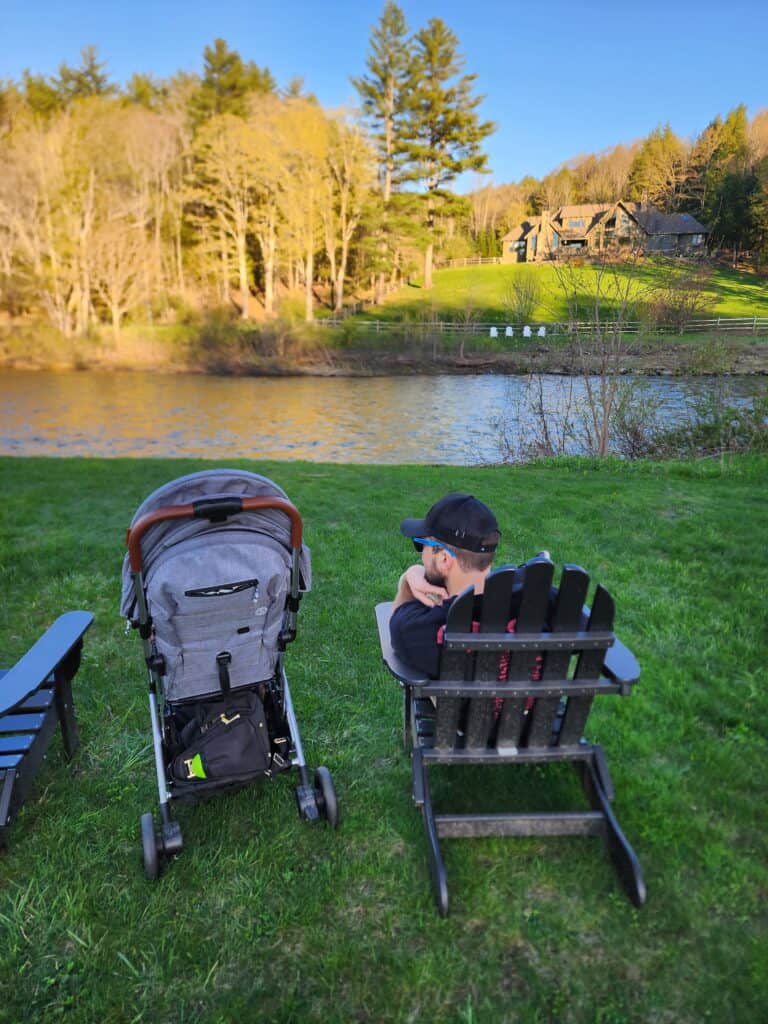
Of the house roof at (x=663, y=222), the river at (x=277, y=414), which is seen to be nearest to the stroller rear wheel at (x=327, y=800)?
the house roof at (x=663, y=222)

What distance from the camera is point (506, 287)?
17828mm

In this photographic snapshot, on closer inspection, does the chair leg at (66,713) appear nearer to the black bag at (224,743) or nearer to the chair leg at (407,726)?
the black bag at (224,743)

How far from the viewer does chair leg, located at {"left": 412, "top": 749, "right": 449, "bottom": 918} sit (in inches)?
89.2

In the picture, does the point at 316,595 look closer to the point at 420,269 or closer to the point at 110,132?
the point at 110,132

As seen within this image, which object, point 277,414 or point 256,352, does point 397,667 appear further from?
point 256,352

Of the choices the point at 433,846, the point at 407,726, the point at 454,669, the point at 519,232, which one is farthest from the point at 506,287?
the point at 519,232

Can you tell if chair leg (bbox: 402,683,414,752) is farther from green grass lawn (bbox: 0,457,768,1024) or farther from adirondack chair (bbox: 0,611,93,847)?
adirondack chair (bbox: 0,611,93,847)

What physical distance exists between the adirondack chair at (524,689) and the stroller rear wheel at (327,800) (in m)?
0.38

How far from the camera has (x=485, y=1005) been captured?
199 cm

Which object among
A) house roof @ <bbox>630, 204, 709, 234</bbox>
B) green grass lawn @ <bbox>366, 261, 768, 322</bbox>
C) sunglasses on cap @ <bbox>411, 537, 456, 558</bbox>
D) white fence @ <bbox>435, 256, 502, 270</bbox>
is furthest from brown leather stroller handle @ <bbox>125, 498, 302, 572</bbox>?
white fence @ <bbox>435, 256, 502, 270</bbox>

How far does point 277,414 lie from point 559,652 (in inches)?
825

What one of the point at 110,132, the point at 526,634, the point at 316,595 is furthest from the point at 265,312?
the point at 526,634

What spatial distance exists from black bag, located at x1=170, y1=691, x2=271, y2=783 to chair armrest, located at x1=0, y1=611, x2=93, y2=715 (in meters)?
0.62

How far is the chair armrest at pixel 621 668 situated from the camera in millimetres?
2397
